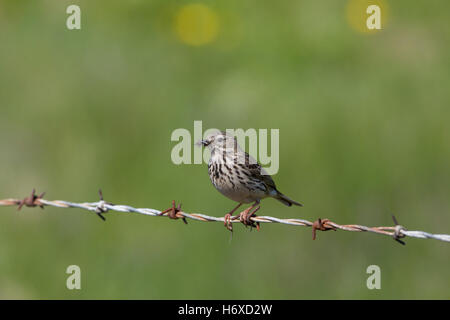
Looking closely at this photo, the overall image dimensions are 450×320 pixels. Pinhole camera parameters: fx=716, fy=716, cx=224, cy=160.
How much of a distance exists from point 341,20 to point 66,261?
5.55 metres

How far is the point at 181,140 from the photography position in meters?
8.87

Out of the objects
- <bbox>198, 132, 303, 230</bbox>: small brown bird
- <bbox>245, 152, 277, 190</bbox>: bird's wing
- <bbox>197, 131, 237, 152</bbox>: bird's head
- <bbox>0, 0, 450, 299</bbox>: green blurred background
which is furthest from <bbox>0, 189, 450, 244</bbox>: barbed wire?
<bbox>0, 0, 450, 299</bbox>: green blurred background

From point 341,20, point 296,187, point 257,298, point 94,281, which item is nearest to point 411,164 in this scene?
point 296,187

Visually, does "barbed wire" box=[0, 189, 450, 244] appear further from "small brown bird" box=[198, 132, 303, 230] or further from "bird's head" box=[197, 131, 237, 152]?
"bird's head" box=[197, 131, 237, 152]

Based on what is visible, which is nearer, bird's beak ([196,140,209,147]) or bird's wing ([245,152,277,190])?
bird's wing ([245,152,277,190])

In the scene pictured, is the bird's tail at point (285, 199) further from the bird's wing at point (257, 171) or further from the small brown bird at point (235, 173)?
the bird's wing at point (257, 171)

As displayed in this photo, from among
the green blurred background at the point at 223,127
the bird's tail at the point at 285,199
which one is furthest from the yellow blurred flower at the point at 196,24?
the bird's tail at the point at 285,199

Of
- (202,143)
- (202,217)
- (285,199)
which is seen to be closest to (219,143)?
(202,143)

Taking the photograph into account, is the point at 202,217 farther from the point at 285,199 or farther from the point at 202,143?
the point at 285,199

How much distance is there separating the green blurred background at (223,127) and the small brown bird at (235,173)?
0.99 metres

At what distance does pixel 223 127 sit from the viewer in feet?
30.1

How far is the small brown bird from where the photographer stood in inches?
277

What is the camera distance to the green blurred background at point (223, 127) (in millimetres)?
7961

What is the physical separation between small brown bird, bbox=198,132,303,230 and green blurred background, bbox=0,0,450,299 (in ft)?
3.25
